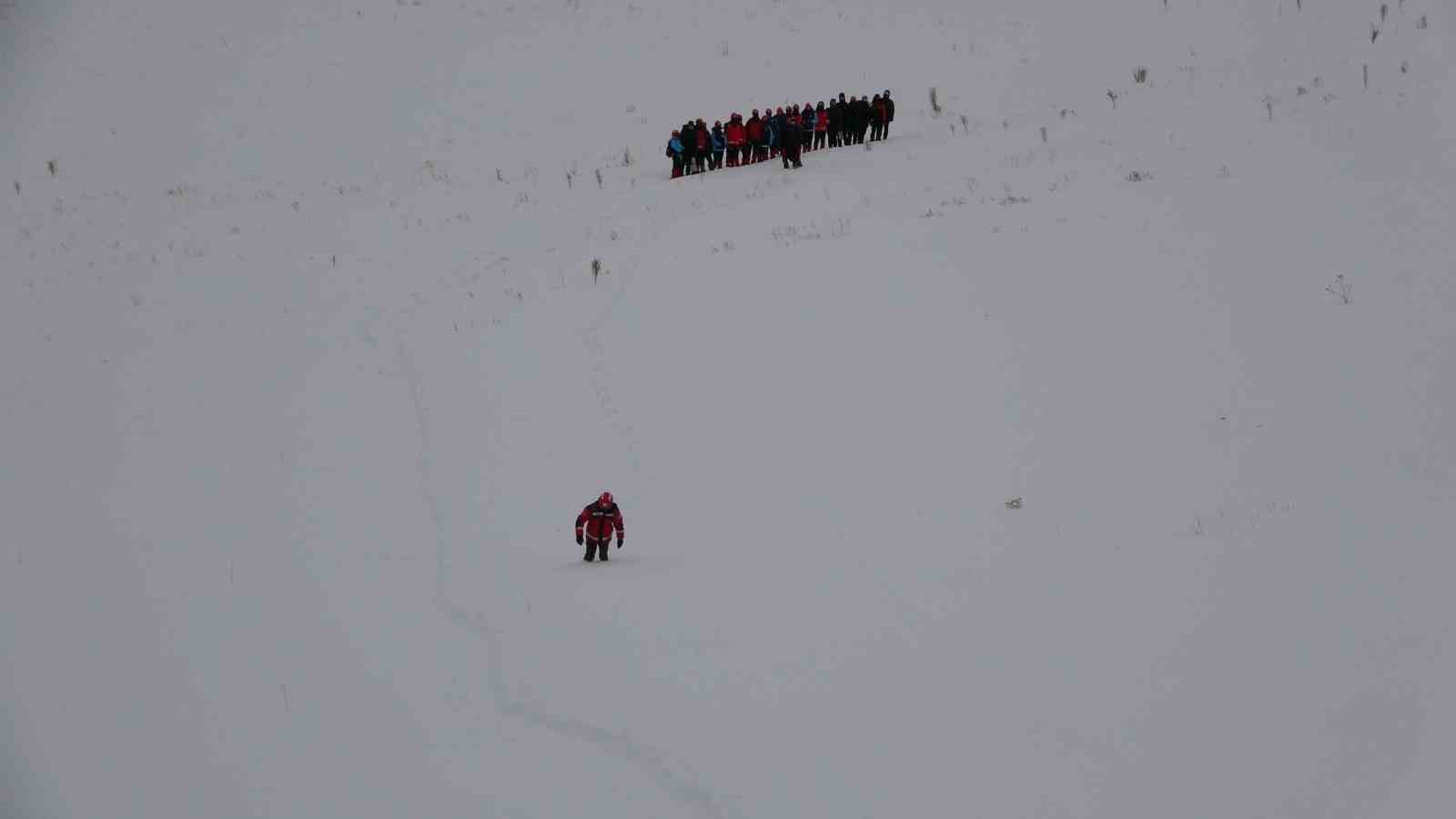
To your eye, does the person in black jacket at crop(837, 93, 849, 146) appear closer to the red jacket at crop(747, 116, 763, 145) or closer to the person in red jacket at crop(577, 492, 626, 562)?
the red jacket at crop(747, 116, 763, 145)

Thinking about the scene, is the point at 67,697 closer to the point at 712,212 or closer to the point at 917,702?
the point at 917,702

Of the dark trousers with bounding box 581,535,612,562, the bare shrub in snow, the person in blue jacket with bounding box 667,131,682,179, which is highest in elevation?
the person in blue jacket with bounding box 667,131,682,179

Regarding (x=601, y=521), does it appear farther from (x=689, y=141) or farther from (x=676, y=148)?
(x=689, y=141)

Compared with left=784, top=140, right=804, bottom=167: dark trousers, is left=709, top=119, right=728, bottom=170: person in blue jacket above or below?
above

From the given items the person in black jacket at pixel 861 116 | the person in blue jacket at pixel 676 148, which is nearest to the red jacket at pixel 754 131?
the person in blue jacket at pixel 676 148

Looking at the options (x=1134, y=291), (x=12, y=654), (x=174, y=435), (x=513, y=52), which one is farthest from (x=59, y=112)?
(x=1134, y=291)

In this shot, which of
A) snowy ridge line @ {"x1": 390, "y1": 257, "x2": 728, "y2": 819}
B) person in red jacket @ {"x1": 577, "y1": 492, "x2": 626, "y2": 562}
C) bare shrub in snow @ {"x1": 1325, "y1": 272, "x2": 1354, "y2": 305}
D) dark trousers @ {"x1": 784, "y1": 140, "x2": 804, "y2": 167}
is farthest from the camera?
dark trousers @ {"x1": 784, "y1": 140, "x2": 804, "y2": 167}

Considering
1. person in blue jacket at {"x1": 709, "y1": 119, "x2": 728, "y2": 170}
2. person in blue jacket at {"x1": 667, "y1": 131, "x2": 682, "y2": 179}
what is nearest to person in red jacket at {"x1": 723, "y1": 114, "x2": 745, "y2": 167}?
person in blue jacket at {"x1": 709, "y1": 119, "x2": 728, "y2": 170}

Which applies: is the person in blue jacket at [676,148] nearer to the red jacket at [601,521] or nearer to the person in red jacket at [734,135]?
the person in red jacket at [734,135]

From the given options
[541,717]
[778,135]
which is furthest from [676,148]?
[541,717]
